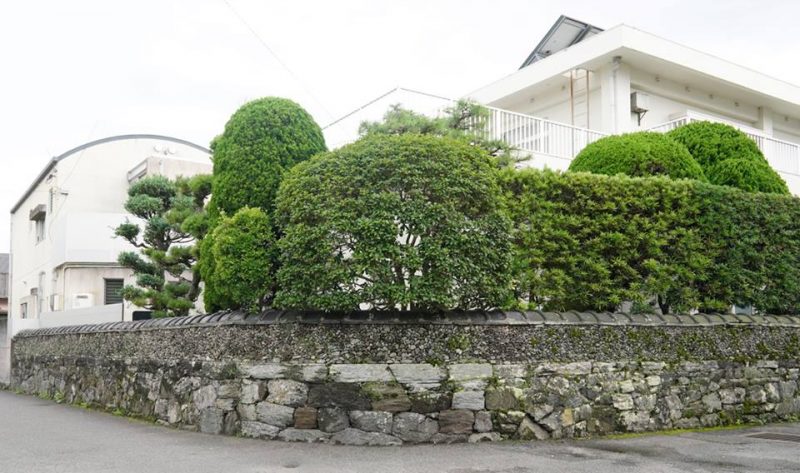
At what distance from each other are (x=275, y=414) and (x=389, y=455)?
1633mm

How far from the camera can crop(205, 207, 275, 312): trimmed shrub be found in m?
9.32

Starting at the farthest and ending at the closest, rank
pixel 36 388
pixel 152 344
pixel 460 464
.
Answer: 1. pixel 36 388
2. pixel 152 344
3. pixel 460 464

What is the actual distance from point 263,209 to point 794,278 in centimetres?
838

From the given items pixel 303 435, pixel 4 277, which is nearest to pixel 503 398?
pixel 303 435

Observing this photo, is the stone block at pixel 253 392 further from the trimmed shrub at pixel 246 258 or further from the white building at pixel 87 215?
the white building at pixel 87 215

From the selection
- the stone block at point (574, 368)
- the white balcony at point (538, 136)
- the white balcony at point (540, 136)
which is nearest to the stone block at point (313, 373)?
the stone block at point (574, 368)

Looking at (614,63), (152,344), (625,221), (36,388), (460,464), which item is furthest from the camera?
(614,63)

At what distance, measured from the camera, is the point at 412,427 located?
8516 mm

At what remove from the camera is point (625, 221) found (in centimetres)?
1027

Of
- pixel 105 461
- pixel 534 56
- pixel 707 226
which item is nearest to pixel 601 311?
pixel 707 226

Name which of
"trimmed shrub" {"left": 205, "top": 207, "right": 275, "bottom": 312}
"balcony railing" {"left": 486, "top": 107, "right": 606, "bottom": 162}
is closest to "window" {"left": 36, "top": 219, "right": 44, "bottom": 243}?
"balcony railing" {"left": 486, "top": 107, "right": 606, "bottom": 162}

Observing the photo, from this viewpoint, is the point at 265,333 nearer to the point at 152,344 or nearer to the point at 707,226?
the point at 152,344

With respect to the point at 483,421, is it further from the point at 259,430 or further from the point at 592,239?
the point at 592,239

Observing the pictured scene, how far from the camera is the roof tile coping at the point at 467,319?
8.82 metres
